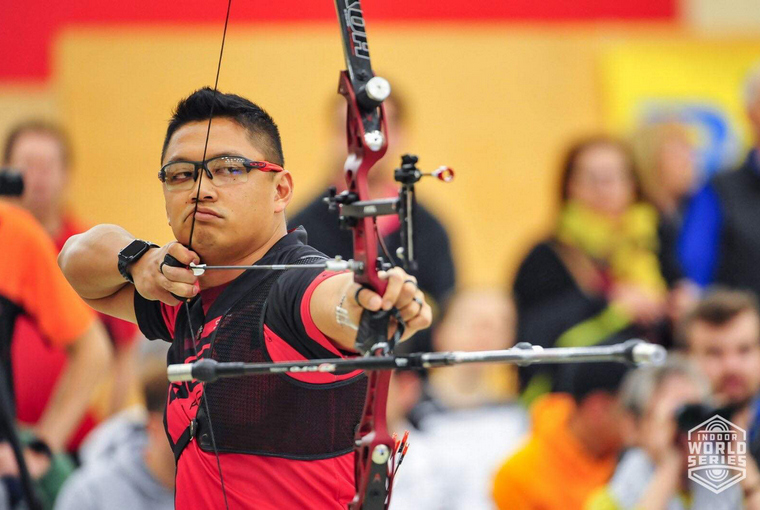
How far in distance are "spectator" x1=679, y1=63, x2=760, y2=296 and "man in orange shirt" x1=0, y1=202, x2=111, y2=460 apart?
87.2 inches

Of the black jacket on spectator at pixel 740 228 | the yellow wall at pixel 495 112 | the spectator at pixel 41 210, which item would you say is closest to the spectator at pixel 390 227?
the spectator at pixel 41 210

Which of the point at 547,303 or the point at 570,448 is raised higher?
the point at 547,303

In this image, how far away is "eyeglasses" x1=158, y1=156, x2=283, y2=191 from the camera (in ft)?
5.98

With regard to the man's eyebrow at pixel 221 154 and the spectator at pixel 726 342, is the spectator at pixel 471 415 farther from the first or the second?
the man's eyebrow at pixel 221 154

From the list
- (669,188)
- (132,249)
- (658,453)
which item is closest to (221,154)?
(132,249)

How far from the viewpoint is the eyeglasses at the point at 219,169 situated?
1.82 metres

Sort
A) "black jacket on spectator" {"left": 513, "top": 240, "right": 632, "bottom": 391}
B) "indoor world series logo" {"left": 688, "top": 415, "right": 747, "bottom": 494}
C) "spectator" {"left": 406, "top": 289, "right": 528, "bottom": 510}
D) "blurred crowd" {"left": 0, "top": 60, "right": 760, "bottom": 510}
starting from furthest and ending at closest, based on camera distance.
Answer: "spectator" {"left": 406, "top": 289, "right": 528, "bottom": 510} < "black jacket on spectator" {"left": 513, "top": 240, "right": 632, "bottom": 391} < "blurred crowd" {"left": 0, "top": 60, "right": 760, "bottom": 510} < "indoor world series logo" {"left": 688, "top": 415, "right": 747, "bottom": 494}


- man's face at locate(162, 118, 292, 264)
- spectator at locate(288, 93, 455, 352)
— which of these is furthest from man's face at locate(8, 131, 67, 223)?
man's face at locate(162, 118, 292, 264)

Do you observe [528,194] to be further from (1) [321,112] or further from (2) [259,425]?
(2) [259,425]

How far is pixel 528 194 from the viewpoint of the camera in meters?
6.35

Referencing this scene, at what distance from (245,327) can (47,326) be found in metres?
1.51

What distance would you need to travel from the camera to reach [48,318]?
10.4 feet

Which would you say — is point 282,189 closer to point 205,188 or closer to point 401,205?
point 205,188

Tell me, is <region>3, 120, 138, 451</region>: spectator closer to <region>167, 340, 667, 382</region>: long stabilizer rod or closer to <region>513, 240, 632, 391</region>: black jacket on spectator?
<region>513, 240, 632, 391</region>: black jacket on spectator
